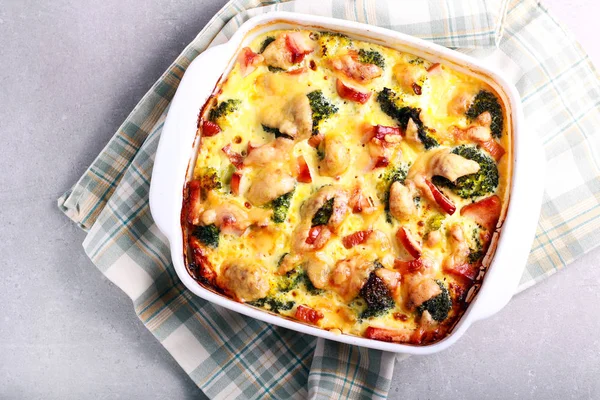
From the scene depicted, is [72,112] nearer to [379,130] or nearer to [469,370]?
[379,130]

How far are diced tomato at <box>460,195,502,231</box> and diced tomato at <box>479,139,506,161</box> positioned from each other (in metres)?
0.16

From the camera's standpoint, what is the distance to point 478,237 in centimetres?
226

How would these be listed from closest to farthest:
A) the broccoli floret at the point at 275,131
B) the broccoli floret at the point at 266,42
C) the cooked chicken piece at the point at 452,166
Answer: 1. the cooked chicken piece at the point at 452,166
2. the broccoli floret at the point at 275,131
3. the broccoli floret at the point at 266,42

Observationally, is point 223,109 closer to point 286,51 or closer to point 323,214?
point 286,51

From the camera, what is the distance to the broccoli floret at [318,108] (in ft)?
7.39

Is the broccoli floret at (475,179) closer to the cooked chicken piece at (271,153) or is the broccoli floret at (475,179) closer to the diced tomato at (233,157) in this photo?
the cooked chicken piece at (271,153)

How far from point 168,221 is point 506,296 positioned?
1381mm

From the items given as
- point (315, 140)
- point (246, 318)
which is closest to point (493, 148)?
point (315, 140)

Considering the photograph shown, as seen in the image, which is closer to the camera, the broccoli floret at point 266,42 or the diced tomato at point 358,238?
the diced tomato at point 358,238

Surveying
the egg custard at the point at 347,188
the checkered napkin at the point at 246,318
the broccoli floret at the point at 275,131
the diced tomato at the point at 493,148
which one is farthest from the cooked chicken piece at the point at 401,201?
the checkered napkin at the point at 246,318

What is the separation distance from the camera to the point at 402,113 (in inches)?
88.9

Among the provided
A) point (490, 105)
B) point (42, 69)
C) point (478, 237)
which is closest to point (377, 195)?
point (478, 237)

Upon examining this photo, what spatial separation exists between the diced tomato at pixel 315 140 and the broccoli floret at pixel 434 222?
20.8 inches

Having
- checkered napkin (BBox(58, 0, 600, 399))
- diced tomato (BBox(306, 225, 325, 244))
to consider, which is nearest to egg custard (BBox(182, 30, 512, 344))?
diced tomato (BBox(306, 225, 325, 244))
